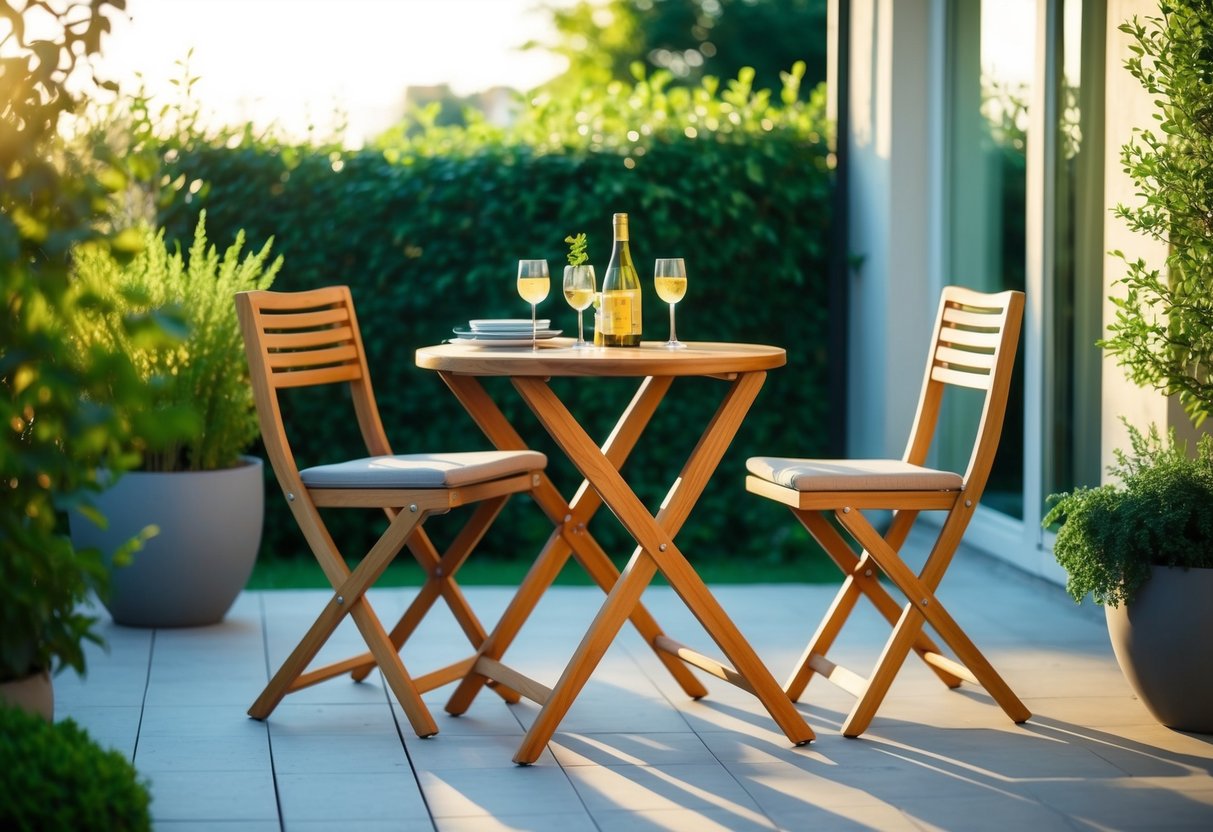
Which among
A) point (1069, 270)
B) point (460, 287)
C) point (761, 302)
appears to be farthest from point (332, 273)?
point (1069, 270)

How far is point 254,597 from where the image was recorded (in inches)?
205

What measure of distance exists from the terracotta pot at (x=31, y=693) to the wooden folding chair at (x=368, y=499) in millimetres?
960

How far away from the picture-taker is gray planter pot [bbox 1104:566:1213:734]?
3438 mm

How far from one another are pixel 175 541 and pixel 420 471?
4.91ft

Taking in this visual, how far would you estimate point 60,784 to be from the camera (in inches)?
88.6

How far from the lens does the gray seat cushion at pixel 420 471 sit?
3404 mm

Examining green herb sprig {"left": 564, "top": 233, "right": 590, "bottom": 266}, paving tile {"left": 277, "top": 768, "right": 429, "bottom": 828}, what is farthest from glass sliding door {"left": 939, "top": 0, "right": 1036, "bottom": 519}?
paving tile {"left": 277, "top": 768, "right": 429, "bottom": 828}

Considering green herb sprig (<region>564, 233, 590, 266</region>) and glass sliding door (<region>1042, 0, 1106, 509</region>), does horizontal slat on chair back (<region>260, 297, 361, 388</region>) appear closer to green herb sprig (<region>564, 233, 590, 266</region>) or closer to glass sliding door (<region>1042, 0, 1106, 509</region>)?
green herb sprig (<region>564, 233, 590, 266</region>)

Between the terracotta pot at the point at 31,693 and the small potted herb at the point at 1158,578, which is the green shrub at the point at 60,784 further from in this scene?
the small potted herb at the point at 1158,578

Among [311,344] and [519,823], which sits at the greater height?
[311,344]

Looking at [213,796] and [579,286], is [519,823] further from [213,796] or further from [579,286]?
[579,286]

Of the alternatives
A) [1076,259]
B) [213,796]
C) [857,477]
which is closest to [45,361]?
[213,796]

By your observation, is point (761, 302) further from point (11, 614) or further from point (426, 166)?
point (11, 614)

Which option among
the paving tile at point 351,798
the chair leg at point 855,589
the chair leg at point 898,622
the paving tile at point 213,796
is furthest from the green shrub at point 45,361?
the chair leg at point 855,589
